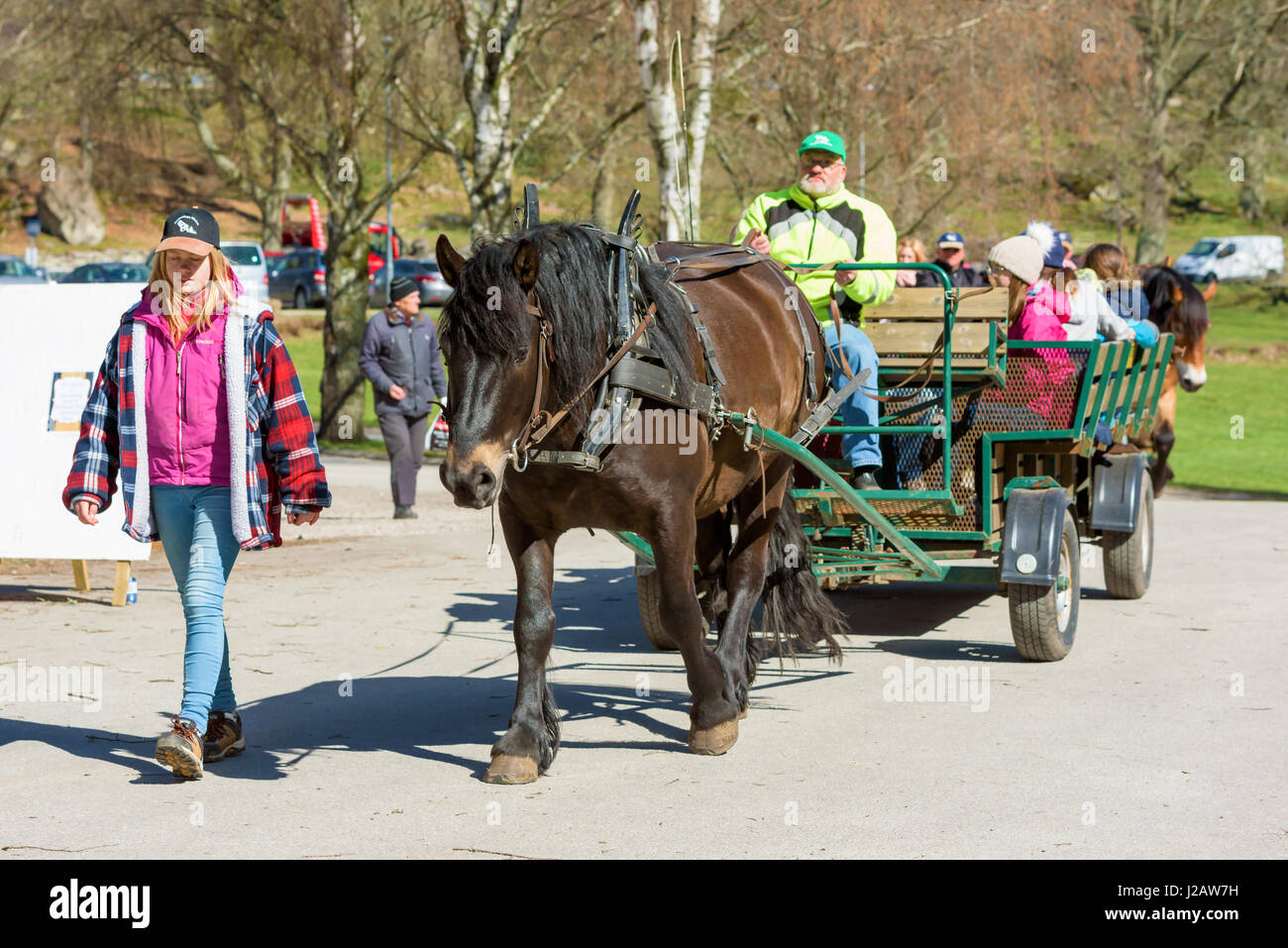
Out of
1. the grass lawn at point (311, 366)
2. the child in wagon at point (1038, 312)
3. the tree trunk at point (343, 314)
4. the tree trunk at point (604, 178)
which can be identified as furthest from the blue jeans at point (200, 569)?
the tree trunk at point (604, 178)

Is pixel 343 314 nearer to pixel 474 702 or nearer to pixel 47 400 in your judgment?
pixel 47 400

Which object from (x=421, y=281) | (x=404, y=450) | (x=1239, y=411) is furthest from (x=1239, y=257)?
(x=404, y=450)

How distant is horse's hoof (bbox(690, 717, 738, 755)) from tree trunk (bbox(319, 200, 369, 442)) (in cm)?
1475

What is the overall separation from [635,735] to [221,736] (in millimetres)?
1716

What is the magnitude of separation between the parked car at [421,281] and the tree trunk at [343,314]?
824 inches

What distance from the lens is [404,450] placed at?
534 inches

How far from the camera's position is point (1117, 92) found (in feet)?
105

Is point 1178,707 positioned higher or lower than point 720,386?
lower

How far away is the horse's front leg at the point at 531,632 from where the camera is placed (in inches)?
228

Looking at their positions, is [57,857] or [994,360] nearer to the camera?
[57,857]

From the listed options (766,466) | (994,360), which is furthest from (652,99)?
(766,466)

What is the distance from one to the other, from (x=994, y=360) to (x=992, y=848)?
368 cm
